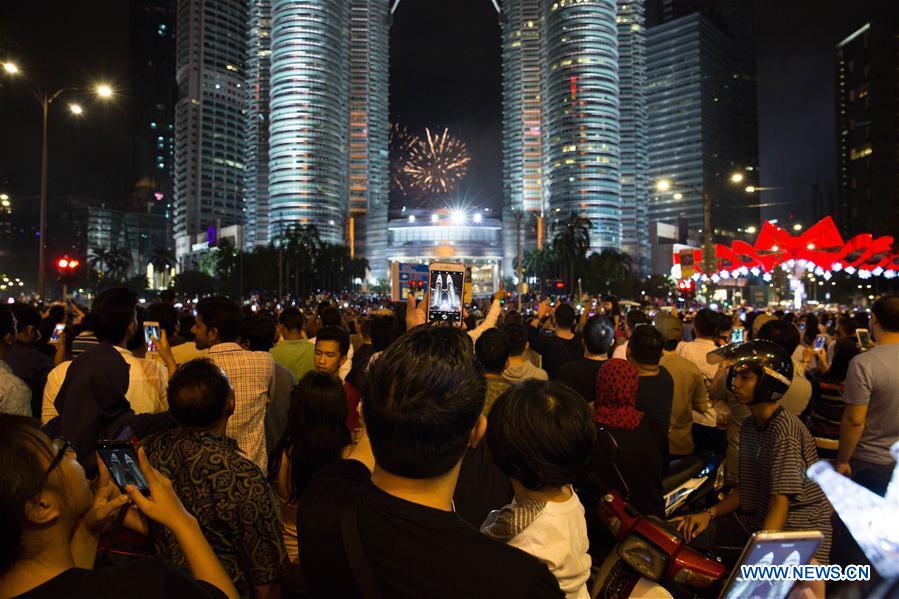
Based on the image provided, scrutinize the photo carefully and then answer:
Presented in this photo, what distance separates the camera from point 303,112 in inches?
5674

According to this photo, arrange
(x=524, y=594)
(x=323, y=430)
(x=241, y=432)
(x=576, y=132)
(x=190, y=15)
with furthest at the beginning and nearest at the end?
1. (x=190, y=15)
2. (x=576, y=132)
3. (x=241, y=432)
4. (x=323, y=430)
5. (x=524, y=594)

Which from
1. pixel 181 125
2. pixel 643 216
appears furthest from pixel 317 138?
pixel 643 216

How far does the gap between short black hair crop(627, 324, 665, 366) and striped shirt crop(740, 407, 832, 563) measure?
193 centimetres

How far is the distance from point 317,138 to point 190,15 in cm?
6152

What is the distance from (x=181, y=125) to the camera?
6693 inches

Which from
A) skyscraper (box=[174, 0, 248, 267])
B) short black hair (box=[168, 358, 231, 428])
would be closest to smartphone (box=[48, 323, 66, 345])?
short black hair (box=[168, 358, 231, 428])

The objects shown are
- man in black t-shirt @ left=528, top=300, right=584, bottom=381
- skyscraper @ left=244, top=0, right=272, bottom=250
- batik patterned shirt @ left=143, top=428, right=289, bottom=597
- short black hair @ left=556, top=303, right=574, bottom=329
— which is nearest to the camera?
batik patterned shirt @ left=143, top=428, right=289, bottom=597

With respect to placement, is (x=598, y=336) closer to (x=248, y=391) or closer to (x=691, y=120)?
(x=248, y=391)

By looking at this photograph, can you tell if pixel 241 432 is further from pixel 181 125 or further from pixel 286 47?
pixel 181 125

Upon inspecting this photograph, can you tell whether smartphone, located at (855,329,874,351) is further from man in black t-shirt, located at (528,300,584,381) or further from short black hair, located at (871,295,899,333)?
short black hair, located at (871,295,899,333)

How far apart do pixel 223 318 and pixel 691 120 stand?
192752 mm

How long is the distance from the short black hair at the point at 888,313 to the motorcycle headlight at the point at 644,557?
359 centimetres

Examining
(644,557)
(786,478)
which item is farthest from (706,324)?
(644,557)

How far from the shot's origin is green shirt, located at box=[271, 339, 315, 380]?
744 centimetres
